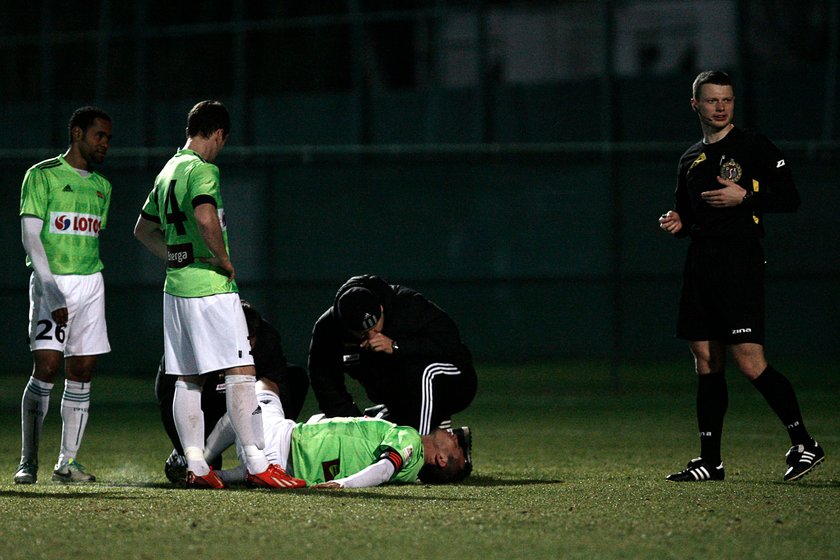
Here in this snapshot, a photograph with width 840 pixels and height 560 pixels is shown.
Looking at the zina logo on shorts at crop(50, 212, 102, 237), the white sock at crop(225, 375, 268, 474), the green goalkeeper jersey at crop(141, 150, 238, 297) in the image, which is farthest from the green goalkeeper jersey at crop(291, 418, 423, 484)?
the zina logo on shorts at crop(50, 212, 102, 237)

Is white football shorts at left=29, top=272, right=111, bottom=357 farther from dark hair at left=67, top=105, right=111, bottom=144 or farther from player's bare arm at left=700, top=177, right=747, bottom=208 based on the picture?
Result: player's bare arm at left=700, top=177, right=747, bottom=208

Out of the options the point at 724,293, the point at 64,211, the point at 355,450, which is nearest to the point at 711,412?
the point at 724,293

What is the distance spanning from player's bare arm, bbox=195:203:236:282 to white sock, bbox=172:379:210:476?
2.27 ft

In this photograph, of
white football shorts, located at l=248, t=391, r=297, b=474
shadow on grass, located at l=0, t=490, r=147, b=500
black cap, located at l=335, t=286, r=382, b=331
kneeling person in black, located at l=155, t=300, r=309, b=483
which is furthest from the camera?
kneeling person in black, located at l=155, t=300, r=309, b=483

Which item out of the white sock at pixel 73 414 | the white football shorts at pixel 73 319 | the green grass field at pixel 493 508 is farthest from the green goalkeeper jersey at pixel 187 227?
the white sock at pixel 73 414

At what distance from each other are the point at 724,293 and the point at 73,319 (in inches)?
138

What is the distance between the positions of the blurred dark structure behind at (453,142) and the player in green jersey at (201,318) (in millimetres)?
7275

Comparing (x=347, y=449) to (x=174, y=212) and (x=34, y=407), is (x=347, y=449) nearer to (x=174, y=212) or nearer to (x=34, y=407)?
(x=174, y=212)

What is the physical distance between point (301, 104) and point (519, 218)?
286 inches

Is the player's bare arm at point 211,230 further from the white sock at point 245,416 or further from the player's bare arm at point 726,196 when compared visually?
the player's bare arm at point 726,196

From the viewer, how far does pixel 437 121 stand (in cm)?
2130

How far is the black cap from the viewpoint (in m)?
6.99

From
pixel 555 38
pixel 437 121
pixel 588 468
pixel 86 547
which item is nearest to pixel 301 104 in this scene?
pixel 437 121

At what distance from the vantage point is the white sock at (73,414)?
7.09 m
